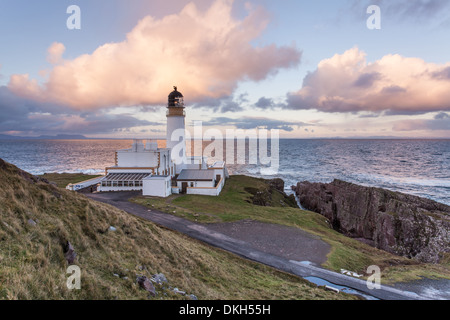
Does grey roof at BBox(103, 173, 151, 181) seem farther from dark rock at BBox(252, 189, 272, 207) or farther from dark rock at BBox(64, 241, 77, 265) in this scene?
dark rock at BBox(64, 241, 77, 265)

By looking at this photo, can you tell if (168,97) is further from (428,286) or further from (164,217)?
(428,286)

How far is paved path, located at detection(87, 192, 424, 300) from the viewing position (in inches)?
504

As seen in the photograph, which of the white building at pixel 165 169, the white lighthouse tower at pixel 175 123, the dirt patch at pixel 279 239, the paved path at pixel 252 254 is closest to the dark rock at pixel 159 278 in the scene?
the paved path at pixel 252 254

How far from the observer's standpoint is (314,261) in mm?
16125

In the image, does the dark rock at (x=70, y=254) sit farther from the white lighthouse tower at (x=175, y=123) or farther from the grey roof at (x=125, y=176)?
the white lighthouse tower at (x=175, y=123)

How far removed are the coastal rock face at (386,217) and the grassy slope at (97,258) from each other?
66.0 ft

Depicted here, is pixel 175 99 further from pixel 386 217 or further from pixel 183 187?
pixel 386 217

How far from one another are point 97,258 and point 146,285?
103 inches

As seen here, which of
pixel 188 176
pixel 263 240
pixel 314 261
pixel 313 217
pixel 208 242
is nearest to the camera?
pixel 314 261

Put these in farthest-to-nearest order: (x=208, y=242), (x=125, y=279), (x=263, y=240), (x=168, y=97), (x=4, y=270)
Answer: (x=168, y=97)
(x=263, y=240)
(x=208, y=242)
(x=125, y=279)
(x=4, y=270)

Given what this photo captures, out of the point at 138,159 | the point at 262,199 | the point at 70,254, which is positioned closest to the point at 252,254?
the point at 70,254

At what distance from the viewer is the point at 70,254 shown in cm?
894

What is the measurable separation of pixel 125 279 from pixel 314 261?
12.3 meters
